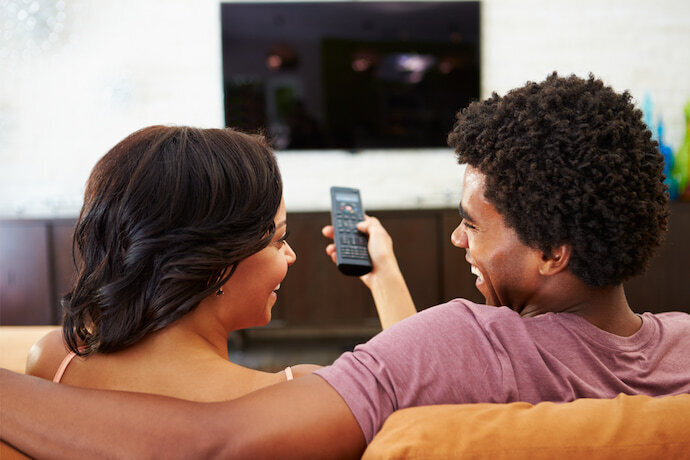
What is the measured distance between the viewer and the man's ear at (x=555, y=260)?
670mm

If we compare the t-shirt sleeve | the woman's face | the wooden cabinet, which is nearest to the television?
the wooden cabinet

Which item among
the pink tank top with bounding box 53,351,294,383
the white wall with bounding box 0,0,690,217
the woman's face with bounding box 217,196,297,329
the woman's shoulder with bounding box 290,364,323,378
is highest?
the white wall with bounding box 0,0,690,217

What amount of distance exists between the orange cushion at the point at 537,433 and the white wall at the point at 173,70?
3.01m

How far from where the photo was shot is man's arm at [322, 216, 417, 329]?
42.8 inches

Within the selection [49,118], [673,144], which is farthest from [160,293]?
[673,144]

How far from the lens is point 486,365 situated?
1.98 ft

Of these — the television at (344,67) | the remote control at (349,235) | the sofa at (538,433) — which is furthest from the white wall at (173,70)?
the sofa at (538,433)

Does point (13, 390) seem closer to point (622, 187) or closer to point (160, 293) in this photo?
point (160, 293)

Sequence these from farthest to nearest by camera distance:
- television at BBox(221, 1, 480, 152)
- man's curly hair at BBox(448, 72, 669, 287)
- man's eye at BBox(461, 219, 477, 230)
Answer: television at BBox(221, 1, 480, 152) < man's eye at BBox(461, 219, 477, 230) < man's curly hair at BBox(448, 72, 669, 287)

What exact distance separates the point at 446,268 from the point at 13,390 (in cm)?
272

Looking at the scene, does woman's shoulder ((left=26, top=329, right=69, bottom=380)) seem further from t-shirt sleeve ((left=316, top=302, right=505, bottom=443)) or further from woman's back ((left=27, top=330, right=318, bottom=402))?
t-shirt sleeve ((left=316, top=302, right=505, bottom=443))

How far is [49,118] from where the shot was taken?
3.59 metres

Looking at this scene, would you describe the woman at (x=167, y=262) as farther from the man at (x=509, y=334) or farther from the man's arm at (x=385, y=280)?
the man's arm at (x=385, y=280)

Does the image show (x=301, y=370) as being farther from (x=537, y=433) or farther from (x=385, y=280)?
(x=385, y=280)
